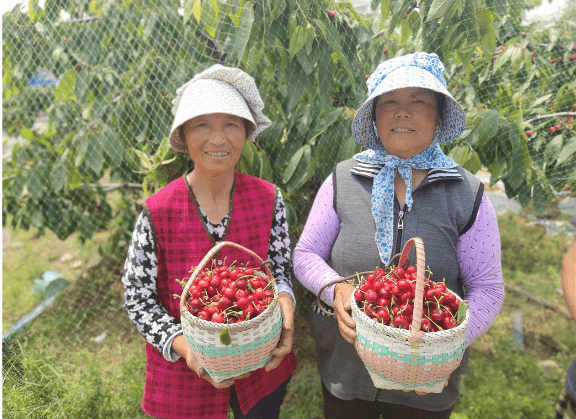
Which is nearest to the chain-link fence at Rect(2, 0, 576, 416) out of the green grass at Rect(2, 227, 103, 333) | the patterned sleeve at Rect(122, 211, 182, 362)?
the patterned sleeve at Rect(122, 211, 182, 362)

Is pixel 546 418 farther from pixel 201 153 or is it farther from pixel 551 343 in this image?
pixel 201 153

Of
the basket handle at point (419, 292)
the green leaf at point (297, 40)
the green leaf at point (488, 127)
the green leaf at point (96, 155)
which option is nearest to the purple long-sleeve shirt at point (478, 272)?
the basket handle at point (419, 292)

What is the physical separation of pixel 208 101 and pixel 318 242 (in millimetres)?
538

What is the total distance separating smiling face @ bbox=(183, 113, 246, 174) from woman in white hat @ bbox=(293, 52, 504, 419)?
324 mm

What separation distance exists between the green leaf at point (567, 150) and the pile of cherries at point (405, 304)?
3.65 ft

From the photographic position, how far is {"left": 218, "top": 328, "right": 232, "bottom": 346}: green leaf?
34.7 inches

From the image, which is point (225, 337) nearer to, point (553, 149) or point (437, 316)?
point (437, 316)

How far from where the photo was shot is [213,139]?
42.9 inches

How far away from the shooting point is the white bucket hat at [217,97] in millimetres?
1061

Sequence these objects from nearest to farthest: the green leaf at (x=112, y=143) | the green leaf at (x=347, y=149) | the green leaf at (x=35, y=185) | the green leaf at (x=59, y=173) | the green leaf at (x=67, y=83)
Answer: the green leaf at (x=347, y=149) < the green leaf at (x=112, y=143) < the green leaf at (x=67, y=83) < the green leaf at (x=59, y=173) < the green leaf at (x=35, y=185)

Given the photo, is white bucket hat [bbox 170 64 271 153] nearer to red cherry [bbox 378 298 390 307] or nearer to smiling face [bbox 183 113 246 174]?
smiling face [bbox 183 113 246 174]

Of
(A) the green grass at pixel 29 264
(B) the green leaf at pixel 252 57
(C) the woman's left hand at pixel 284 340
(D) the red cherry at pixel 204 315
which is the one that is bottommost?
(A) the green grass at pixel 29 264

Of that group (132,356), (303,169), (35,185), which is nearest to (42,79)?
(35,185)

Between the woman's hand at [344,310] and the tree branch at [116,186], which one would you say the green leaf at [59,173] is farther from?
the woman's hand at [344,310]
